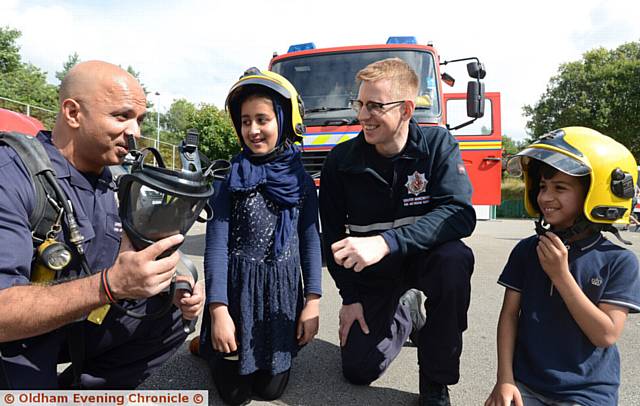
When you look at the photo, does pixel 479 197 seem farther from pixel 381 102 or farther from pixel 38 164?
pixel 38 164

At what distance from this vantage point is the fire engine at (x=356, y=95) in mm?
5574

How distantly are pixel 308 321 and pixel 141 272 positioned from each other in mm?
1217

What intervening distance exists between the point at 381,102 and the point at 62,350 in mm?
2025

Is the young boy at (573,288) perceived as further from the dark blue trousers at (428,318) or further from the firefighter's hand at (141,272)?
the firefighter's hand at (141,272)

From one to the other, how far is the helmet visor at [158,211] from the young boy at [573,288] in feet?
4.57

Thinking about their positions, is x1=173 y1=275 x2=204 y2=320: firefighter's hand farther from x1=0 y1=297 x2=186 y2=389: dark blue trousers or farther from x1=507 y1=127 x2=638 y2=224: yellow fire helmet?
x1=507 y1=127 x2=638 y2=224: yellow fire helmet

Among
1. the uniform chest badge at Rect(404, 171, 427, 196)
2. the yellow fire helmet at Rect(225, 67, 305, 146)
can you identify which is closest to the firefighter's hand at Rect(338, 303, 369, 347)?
the uniform chest badge at Rect(404, 171, 427, 196)

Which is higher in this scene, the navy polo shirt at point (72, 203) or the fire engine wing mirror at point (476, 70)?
the fire engine wing mirror at point (476, 70)

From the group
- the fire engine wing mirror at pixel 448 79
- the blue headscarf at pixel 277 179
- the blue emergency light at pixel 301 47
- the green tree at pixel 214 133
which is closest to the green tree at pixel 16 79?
the green tree at pixel 214 133

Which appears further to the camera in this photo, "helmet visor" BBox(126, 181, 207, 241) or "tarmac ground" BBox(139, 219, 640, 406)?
"tarmac ground" BBox(139, 219, 640, 406)

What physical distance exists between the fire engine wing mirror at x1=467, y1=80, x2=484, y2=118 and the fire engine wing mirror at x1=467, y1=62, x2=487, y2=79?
3.4 inches

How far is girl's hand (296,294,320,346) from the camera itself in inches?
93.0

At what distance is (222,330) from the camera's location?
2180 mm

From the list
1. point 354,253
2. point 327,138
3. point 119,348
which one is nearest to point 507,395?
point 354,253
